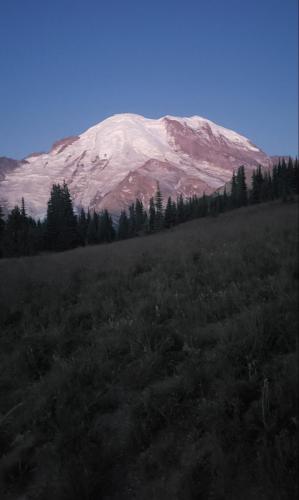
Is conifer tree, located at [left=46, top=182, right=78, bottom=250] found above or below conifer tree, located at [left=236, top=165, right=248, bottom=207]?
below

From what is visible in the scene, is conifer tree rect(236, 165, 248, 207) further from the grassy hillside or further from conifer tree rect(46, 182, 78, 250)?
the grassy hillside

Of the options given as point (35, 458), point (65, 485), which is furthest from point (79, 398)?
point (65, 485)

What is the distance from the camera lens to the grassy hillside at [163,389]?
101 inches

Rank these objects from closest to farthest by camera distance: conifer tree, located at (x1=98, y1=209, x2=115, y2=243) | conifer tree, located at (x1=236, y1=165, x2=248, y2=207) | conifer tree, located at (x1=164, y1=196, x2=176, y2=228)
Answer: conifer tree, located at (x1=98, y1=209, x2=115, y2=243)
conifer tree, located at (x1=236, y1=165, x2=248, y2=207)
conifer tree, located at (x1=164, y1=196, x2=176, y2=228)

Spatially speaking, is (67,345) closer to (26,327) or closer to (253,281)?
(26,327)

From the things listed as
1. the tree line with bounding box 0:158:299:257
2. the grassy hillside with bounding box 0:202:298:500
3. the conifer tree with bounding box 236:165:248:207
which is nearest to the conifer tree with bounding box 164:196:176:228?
the tree line with bounding box 0:158:299:257

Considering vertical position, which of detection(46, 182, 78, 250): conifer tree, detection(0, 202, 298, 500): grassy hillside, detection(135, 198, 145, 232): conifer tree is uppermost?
detection(135, 198, 145, 232): conifer tree

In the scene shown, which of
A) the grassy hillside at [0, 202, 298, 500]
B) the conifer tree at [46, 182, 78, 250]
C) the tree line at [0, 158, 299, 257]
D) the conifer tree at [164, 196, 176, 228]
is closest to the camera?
the grassy hillside at [0, 202, 298, 500]

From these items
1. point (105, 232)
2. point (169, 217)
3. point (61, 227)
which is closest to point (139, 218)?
point (169, 217)

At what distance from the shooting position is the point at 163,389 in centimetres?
336

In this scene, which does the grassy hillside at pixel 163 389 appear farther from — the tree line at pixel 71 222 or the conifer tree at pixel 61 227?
the conifer tree at pixel 61 227

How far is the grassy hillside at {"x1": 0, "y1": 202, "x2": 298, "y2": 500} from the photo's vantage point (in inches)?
101

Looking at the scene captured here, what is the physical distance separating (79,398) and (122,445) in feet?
2.63

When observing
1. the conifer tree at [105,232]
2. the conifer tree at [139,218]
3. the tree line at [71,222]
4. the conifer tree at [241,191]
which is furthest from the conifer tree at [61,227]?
the conifer tree at [241,191]
